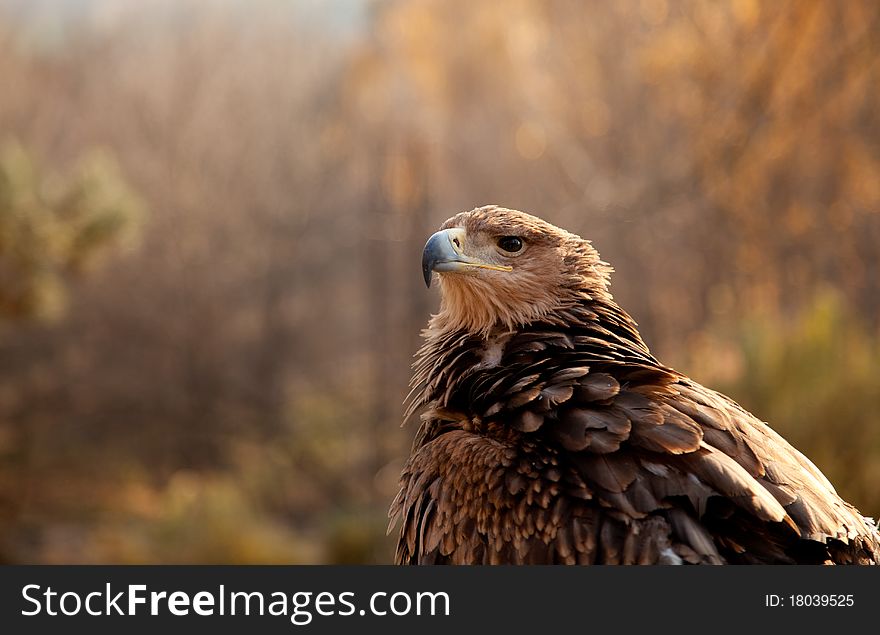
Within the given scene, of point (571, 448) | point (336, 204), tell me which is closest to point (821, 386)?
point (571, 448)

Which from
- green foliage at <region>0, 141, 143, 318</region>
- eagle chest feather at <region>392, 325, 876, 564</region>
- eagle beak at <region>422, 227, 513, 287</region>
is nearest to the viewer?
eagle chest feather at <region>392, 325, 876, 564</region>

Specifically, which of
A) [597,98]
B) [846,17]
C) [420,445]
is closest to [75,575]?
[420,445]

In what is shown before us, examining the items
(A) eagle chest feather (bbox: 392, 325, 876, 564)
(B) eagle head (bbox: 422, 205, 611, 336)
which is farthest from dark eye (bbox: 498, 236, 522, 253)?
(A) eagle chest feather (bbox: 392, 325, 876, 564)

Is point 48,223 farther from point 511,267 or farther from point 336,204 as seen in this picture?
point 336,204

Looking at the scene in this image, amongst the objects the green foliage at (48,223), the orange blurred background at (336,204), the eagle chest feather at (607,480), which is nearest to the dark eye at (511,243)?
the eagle chest feather at (607,480)

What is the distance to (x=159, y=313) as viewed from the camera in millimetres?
13977

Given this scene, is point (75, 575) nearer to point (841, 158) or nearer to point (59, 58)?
point (841, 158)

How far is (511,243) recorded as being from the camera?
2891mm

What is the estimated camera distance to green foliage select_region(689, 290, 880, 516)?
18.6ft

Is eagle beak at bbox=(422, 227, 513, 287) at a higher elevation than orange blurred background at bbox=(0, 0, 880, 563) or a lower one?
lower

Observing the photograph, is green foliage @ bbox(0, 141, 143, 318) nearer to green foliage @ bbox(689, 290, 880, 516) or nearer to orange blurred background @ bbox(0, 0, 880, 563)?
orange blurred background @ bbox(0, 0, 880, 563)

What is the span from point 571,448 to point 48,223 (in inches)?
177

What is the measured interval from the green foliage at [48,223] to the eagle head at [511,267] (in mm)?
3582

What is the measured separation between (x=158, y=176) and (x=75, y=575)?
11.7 meters
